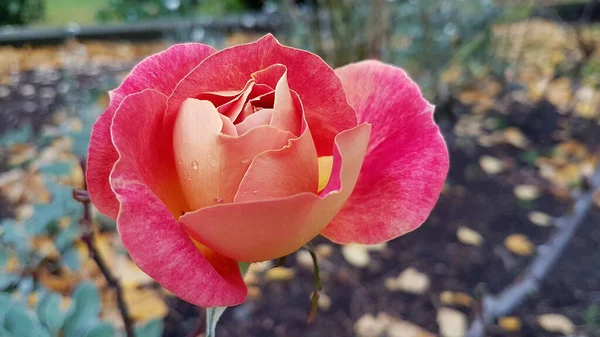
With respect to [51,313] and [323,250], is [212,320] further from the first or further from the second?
[323,250]

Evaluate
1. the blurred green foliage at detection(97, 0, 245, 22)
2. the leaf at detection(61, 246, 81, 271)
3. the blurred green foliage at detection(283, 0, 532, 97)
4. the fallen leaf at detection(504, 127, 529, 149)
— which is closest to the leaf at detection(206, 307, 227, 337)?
the leaf at detection(61, 246, 81, 271)

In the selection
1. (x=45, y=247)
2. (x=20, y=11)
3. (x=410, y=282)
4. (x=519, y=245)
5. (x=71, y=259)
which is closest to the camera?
(x=71, y=259)

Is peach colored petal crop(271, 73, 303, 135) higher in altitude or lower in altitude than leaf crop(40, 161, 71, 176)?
higher

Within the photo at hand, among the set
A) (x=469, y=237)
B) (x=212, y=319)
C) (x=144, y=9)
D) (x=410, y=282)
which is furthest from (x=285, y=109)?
(x=144, y=9)

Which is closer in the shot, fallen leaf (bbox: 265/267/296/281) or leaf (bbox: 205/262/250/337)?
leaf (bbox: 205/262/250/337)

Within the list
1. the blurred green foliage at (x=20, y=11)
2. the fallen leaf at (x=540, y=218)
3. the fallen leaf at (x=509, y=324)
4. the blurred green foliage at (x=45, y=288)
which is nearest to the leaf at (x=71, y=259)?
the blurred green foliage at (x=45, y=288)

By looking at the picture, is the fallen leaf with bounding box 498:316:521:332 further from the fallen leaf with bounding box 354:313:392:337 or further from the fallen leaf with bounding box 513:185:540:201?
the fallen leaf with bounding box 513:185:540:201

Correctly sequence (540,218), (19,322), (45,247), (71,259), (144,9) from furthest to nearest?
1. (144,9)
2. (540,218)
3. (45,247)
4. (71,259)
5. (19,322)

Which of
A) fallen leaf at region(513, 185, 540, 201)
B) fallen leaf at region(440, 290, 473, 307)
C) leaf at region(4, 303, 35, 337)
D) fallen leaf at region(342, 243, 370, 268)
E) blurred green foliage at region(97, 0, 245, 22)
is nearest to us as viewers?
leaf at region(4, 303, 35, 337)
